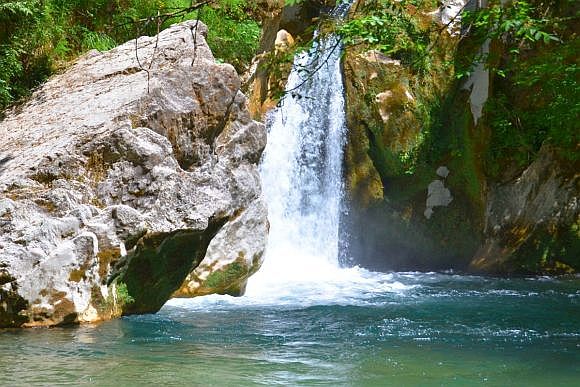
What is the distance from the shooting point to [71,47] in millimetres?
11305

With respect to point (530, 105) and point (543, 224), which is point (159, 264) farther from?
point (530, 105)

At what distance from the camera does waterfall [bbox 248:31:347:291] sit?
12.7 metres

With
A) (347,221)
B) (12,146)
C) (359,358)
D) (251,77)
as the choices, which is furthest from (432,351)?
(251,77)

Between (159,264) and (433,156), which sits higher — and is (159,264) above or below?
below

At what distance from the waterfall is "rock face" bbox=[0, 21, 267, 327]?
12.9ft

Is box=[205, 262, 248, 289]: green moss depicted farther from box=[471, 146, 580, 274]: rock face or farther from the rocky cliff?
box=[471, 146, 580, 274]: rock face

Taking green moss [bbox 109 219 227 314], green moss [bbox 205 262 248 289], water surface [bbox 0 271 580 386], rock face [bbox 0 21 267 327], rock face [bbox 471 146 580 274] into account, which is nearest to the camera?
water surface [bbox 0 271 580 386]

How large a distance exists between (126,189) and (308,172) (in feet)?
20.6

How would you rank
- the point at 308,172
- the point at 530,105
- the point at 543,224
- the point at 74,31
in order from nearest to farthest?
the point at 74,31, the point at 543,224, the point at 530,105, the point at 308,172

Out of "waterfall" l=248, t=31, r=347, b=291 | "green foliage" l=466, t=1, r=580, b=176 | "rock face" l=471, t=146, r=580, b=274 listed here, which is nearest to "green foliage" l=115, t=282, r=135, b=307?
"waterfall" l=248, t=31, r=347, b=291

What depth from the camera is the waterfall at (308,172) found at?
1268cm

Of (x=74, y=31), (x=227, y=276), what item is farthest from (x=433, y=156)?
(x=74, y=31)

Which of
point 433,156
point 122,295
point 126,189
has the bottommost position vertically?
point 122,295

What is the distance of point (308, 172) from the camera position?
12883 mm
